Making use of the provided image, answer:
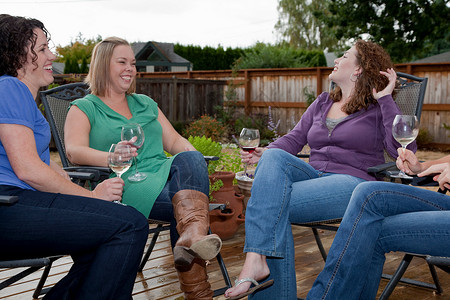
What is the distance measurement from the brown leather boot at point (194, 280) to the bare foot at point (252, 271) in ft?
0.65

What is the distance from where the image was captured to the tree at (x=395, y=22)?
44.0 ft

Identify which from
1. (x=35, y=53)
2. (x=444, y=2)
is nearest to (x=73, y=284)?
(x=35, y=53)

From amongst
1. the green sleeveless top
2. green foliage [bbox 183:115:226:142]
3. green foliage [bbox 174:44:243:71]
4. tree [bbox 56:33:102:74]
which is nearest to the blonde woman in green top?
the green sleeveless top

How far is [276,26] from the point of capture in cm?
3625

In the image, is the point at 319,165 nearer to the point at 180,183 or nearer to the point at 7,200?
the point at 180,183

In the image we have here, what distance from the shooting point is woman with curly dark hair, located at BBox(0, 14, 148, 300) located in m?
1.59

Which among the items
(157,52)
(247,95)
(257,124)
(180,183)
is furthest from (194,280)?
(157,52)

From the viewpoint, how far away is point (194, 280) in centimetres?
194

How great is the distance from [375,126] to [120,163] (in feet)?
4.72

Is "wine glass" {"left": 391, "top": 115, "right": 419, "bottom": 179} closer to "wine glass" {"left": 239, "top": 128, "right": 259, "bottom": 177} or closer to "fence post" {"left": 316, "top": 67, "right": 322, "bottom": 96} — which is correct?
"wine glass" {"left": 239, "top": 128, "right": 259, "bottom": 177}

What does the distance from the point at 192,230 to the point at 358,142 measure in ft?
3.66

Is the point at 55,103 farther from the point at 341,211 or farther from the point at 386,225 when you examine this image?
the point at 386,225

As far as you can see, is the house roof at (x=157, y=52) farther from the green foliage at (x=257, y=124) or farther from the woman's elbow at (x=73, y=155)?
the woman's elbow at (x=73, y=155)

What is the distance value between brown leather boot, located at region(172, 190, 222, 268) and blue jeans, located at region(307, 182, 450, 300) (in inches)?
18.3
